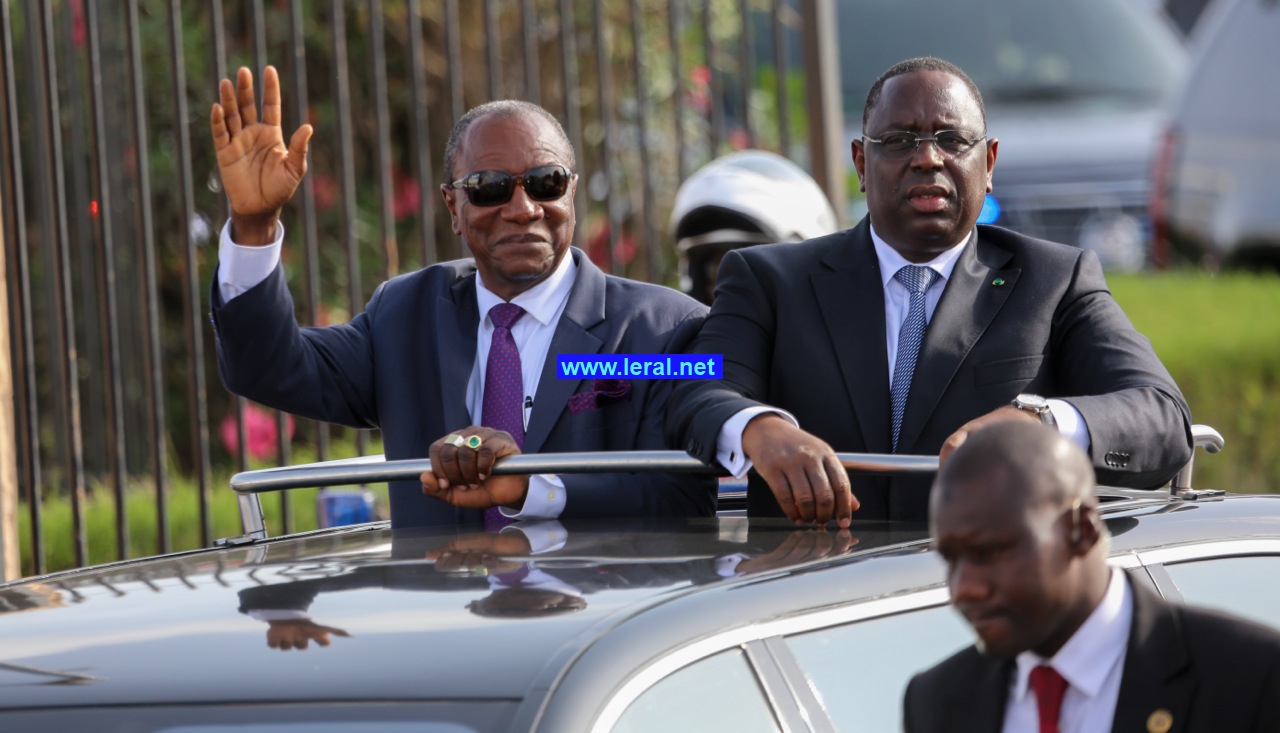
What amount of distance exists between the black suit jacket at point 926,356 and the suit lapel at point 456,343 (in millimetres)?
463

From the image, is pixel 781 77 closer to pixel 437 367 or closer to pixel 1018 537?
pixel 437 367

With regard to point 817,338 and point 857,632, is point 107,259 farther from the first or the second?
point 857,632

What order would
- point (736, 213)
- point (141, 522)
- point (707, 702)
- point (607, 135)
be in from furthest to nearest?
point (607, 135)
point (141, 522)
point (736, 213)
point (707, 702)

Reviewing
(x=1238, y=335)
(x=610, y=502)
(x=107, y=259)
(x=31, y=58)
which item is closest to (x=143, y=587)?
(x=610, y=502)

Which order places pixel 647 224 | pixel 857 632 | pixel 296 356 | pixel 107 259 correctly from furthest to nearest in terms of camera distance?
pixel 647 224 < pixel 107 259 < pixel 296 356 < pixel 857 632

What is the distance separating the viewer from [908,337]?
3266mm

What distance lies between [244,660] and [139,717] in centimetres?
14

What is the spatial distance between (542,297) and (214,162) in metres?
4.05

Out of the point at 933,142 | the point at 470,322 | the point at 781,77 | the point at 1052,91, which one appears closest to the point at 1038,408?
the point at 933,142

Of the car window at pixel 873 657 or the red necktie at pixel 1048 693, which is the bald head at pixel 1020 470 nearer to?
the red necktie at pixel 1048 693

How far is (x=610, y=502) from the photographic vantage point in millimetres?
3256

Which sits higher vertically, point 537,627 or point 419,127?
point 419,127

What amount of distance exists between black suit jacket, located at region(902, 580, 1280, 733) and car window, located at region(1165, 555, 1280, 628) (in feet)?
2.54

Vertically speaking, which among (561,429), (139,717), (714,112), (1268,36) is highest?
(1268,36)
